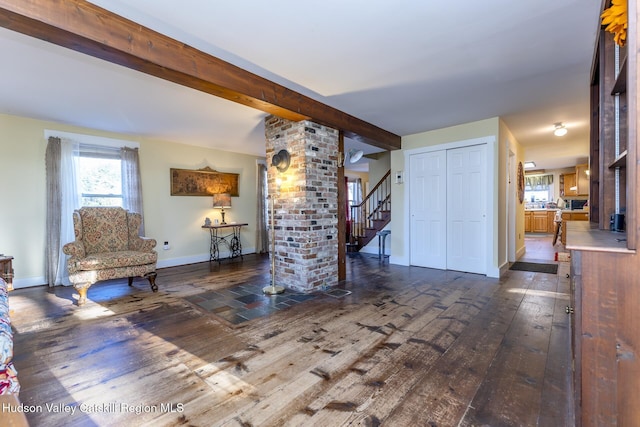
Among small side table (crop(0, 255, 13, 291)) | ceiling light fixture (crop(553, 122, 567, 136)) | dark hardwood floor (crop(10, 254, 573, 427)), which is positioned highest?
ceiling light fixture (crop(553, 122, 567, 136))

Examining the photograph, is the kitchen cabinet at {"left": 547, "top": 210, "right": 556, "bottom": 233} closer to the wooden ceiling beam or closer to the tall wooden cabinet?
the wooden ceiling beam

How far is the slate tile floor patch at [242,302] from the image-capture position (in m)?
2.88

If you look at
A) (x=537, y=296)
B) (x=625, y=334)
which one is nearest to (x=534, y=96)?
(x=537, y=296)

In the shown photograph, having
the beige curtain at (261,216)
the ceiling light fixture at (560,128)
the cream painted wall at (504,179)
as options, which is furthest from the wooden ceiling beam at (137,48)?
the ceiling light fixture at (560,128)

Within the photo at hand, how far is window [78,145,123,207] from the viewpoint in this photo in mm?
4488

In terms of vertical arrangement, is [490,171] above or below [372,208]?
above

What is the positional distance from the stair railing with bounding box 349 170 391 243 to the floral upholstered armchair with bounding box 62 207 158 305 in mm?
4368

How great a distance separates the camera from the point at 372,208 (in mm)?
6891

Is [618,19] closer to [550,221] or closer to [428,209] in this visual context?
[428,209]

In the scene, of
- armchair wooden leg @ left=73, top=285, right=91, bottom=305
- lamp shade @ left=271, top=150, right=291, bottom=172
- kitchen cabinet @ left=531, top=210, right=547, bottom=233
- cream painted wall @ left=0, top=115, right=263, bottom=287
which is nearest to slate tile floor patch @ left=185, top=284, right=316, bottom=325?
armchair wooden leg @ left=73, top=285, right=91, bottom=305

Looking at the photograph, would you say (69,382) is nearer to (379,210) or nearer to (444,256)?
(444,256)

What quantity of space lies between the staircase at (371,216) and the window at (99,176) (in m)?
4.73

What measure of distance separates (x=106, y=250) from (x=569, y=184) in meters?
12.8

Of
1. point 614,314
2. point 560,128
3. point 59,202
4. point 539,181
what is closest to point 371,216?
point 560,128
